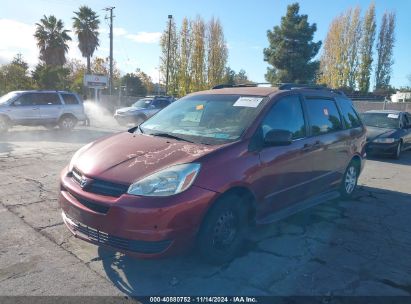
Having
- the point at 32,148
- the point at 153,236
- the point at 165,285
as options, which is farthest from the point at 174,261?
the point at 32,148

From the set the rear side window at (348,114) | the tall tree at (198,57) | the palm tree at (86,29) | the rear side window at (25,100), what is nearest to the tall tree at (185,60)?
the tall tree at (198,57)

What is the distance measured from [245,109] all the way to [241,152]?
751 mm

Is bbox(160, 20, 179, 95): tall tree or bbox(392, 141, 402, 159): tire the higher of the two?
bbox(160, 20, 179, 95): tall tree

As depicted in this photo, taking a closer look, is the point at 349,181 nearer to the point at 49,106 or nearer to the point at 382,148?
the point at 382,148

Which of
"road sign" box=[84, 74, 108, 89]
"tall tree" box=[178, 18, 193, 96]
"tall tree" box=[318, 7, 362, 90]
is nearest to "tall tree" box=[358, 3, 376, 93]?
"tall tree" box=[318, 7, 362, 90]

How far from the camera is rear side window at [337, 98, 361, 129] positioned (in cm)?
594

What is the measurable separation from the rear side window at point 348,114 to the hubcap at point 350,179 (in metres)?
0.74

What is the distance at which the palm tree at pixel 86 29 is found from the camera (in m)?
39.9

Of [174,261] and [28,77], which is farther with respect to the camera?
[28,77]

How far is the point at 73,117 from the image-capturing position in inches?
643

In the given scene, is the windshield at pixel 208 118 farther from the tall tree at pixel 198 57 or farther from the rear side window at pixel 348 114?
the tall tree at pixel 198 57

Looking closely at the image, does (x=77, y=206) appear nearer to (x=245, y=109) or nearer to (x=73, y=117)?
(x=245, y=109)

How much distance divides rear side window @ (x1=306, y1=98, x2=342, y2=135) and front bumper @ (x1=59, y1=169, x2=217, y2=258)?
7.50 feet

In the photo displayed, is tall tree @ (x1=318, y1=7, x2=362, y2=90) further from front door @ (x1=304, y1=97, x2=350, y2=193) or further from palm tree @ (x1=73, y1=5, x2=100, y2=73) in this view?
front door @ (x1=304, y1=97, x2=350, y2=193)
